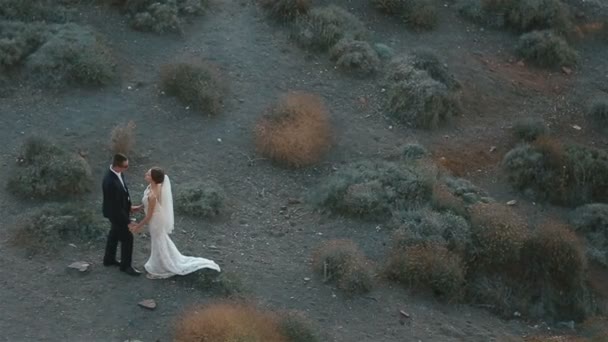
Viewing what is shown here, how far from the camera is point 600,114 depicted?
17.1 meters

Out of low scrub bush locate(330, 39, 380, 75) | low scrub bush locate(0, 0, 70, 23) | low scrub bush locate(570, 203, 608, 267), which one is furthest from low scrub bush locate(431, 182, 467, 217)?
low scrub bush locate(0, 0, 70, 23)

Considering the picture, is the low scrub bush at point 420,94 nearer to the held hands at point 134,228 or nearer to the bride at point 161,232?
the bride at point 161,232

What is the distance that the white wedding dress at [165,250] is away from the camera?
1058 cm

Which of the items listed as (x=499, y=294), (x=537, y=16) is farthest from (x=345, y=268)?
(x=537, y=16)

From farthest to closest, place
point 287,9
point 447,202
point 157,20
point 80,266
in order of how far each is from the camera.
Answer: point 287,9 → point 157,20 → point 447,202 → point 80,266

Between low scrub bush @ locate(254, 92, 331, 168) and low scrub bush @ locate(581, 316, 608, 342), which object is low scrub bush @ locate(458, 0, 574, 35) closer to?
low scrub bush @ locate(254, 92, 331, 168)

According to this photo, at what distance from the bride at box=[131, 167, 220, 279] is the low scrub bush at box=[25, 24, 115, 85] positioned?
4987mm

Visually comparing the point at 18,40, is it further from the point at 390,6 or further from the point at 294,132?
the point at 390,6

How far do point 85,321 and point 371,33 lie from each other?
944 centimetres

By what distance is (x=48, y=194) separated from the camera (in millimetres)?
12664

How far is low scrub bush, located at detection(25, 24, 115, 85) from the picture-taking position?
15172mm

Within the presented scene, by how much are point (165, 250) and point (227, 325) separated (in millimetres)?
1313

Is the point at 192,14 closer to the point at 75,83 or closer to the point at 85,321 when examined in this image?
the point at 75,83

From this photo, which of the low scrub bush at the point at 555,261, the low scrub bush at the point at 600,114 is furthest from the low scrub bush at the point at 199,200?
the low scrub bush at the point at 600,114
